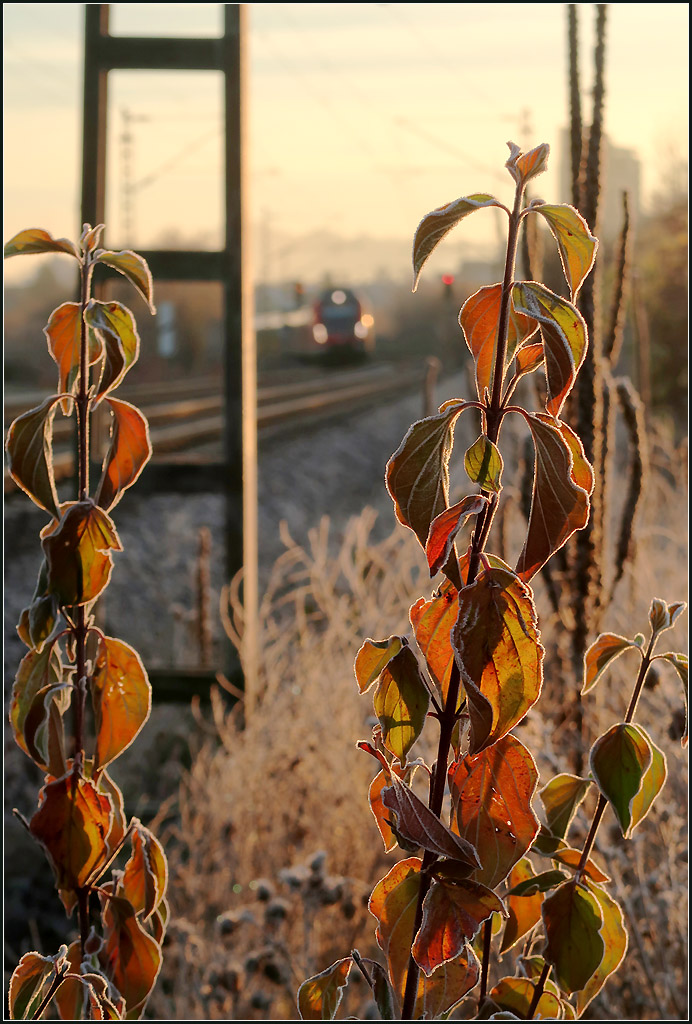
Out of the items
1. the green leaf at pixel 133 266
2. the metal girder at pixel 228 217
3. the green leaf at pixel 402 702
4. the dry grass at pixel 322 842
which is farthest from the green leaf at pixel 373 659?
the metal girder at pixel 228 217

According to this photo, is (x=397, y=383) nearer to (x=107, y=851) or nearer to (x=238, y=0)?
(x=238, y=0)

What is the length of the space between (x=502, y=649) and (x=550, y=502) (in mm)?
100

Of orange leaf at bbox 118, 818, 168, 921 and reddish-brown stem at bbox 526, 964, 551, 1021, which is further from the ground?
orange leaf at bbox 118, 818, 168, 921

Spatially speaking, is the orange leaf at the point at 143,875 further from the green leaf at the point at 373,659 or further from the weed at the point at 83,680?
the green leaf at the point at 373,659

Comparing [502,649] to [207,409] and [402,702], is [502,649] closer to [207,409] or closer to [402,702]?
[402,702]

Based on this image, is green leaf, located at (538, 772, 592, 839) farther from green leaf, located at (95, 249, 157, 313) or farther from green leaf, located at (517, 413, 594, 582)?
green leaf, located at (95, 249, 157, 313)

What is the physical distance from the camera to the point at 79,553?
791mm

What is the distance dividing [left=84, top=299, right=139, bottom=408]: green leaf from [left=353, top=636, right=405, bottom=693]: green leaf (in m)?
0.29

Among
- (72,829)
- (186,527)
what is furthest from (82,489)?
(186,527)

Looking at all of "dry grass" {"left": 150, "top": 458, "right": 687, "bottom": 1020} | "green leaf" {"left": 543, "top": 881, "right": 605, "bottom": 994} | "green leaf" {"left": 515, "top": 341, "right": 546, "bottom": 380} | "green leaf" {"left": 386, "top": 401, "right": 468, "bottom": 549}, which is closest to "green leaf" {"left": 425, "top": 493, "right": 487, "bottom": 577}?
"green leaf" {"left": 386, "top": 401, "right": 468, "bottom": 549}

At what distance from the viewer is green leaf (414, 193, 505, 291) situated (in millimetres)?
667

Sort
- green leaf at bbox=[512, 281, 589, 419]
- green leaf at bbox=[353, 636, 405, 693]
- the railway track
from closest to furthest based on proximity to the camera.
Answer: green leaf at bbox=[512, 281, 589, 419], green leaf at bbox=[353, 636, 405, 693], the railway track

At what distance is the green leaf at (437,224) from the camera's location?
26.3 inches

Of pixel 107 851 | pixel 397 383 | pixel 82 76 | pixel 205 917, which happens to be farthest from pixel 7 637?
pixel 397 383
